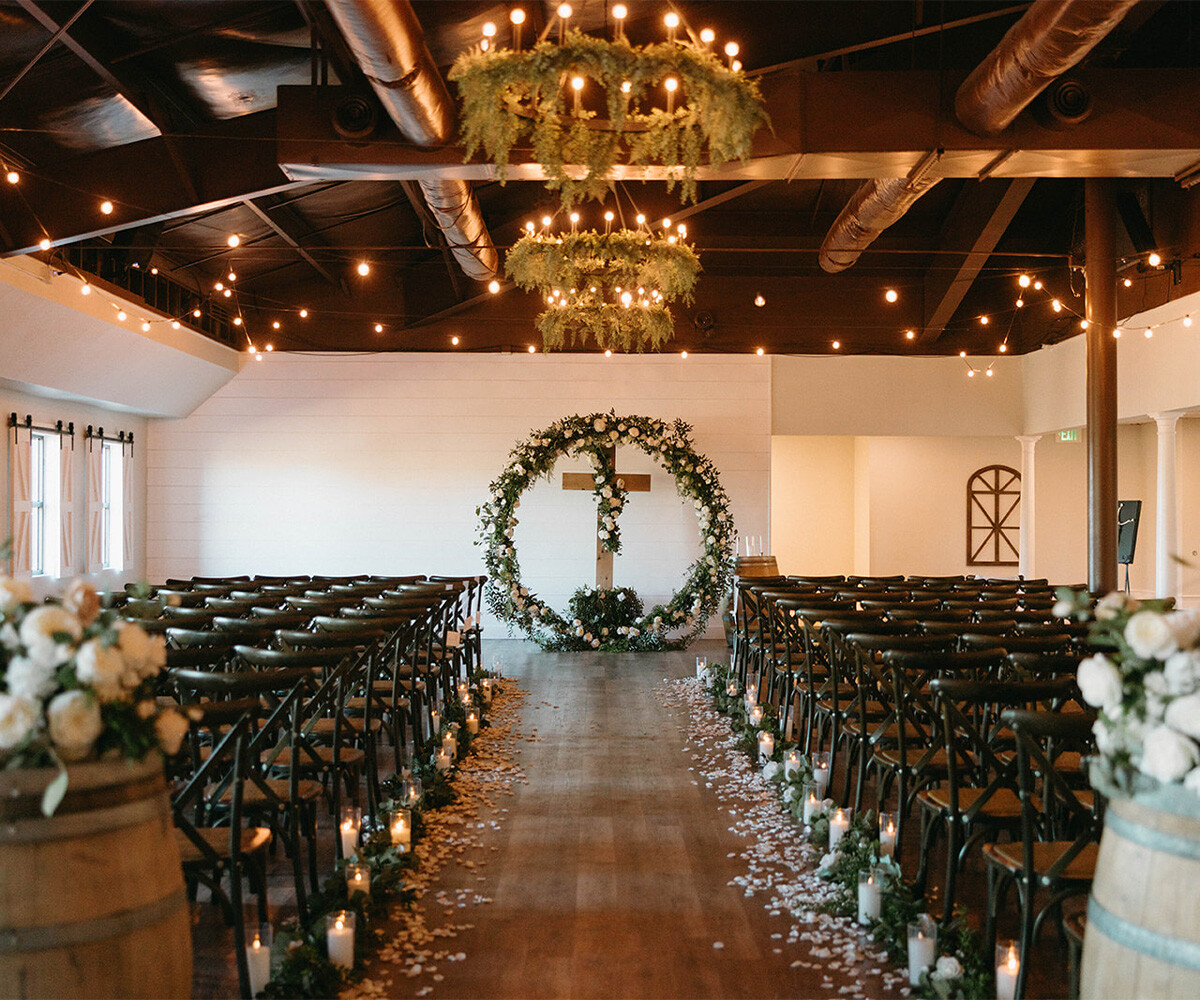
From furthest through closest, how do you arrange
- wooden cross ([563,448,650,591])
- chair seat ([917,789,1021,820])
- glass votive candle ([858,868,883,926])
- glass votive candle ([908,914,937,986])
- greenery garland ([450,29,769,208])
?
wooden cross ([563,448,650,591]) → greenery garland ([450,29,769,208]) → glass votive candle ([858,868,883,926]) → chair seat ([917,789,1021,820]) → glass votive candle ([908,914,937,986])

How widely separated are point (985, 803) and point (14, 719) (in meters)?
3.18

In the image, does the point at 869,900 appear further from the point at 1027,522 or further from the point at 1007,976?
the point at 1027,522

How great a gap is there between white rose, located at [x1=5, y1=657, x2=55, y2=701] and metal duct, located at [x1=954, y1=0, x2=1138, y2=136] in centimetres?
509

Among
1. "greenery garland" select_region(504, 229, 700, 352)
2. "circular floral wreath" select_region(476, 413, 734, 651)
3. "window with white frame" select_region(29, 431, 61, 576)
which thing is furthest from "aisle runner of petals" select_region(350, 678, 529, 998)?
"window with white frame" select_region(29, 431, 61, 576)

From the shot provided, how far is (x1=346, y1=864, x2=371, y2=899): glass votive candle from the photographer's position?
4035mm

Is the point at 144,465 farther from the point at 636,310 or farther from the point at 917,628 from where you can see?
the point at 917,628

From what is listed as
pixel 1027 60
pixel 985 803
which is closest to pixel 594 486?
pixel 1027 60

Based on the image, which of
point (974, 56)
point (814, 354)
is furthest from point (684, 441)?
point (974, 56)

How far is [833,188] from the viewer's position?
12961 mm

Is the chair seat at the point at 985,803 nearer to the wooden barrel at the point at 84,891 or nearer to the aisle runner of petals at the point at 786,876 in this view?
the aisle runner of petals at the point at 786,876

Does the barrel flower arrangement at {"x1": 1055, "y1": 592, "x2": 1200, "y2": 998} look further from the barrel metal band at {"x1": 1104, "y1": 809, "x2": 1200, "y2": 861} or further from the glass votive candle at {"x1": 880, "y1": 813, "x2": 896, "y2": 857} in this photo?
the glass votive candle at {"x1": 880, "y1": 813, "x2": 896, "y2": 857}

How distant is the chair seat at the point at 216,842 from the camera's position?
11.1 ft

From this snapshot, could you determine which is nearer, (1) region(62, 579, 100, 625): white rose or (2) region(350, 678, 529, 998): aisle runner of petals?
(1) region(62, 579, 100, 625): white rose

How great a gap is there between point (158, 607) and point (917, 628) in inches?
183
